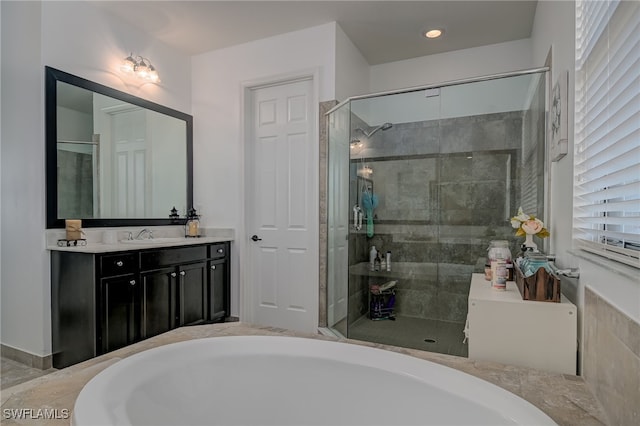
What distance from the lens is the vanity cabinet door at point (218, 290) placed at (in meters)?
3.28

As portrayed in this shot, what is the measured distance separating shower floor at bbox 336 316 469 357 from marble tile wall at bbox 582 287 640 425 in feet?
5.66

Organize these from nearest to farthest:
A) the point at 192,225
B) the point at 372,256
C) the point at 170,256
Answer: the point at 170,256 → the point at 372,256 → the point at 192,225

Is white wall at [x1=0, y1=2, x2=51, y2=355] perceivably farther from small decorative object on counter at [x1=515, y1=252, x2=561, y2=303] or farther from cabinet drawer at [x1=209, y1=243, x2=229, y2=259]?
small decorative object on counter at [x1=515, y1=252, x2=561, y2=303]

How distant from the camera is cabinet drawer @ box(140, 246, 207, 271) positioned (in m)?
2.67

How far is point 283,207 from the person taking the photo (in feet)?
11.0

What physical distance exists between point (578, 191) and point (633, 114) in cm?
62

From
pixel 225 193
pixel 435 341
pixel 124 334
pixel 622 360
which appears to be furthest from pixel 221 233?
pixel 622 360

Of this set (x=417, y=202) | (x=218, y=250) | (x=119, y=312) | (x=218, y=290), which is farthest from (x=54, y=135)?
(x=417, y=202)

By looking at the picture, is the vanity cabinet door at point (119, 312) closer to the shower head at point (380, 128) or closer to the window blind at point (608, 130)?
the shower head at point (380, 128)

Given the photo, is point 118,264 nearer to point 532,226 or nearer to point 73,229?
point 73,229

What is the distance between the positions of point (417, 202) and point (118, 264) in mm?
2383

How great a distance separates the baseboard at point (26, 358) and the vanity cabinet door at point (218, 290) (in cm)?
118

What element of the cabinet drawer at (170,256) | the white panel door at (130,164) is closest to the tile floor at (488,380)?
the cabinet drawer at (170,256)

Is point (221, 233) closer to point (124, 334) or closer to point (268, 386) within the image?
point (124, 334)
